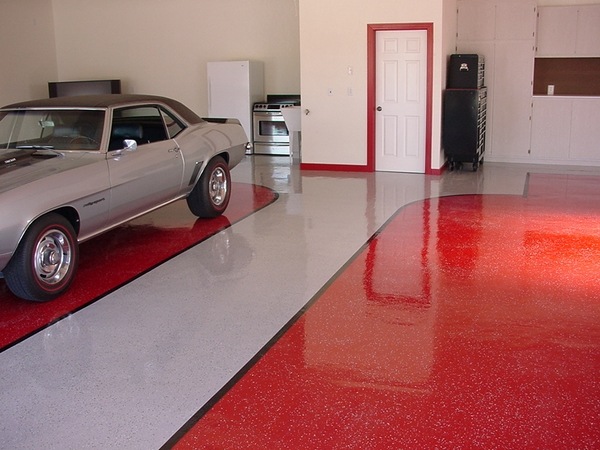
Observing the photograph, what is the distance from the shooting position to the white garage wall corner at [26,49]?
502 inches

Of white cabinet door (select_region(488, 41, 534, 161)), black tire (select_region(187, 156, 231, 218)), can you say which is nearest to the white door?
white cabinet door (select_region(488, 41, 534, 161))

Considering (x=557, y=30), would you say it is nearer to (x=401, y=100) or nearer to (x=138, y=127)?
(x=401, y=100)

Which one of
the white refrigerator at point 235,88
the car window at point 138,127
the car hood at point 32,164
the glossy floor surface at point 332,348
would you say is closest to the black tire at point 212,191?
the glossy floor surface at point 332,348

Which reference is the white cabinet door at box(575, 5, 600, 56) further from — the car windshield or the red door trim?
the car windshield

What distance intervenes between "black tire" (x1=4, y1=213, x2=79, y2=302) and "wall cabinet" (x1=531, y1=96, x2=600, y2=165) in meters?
8.54

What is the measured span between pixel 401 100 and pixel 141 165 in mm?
5498

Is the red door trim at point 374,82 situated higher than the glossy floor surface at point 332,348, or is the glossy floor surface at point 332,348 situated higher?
the red door trim at point 374,82

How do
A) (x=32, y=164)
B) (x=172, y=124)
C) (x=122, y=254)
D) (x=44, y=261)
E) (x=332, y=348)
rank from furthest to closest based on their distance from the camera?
(x=172, y=124)
(x=122, y=254)
(x=32, y=164)
(x=44, y=261)
(x=332, y=348)

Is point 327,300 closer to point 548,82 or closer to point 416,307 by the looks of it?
point 416,307

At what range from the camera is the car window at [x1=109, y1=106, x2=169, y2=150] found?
5.94 meters

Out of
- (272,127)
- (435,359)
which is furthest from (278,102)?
(435,359)

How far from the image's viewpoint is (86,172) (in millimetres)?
5109

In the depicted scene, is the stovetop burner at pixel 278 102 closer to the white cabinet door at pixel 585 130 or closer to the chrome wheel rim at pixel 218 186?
the white cabinet door at pixel 585 130

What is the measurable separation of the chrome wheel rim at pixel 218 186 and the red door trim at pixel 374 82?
371cm
